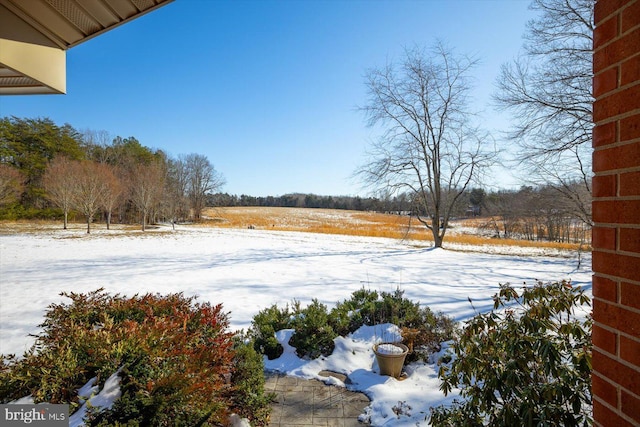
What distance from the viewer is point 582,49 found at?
7.72 meters

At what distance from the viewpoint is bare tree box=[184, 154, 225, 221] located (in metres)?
39.2

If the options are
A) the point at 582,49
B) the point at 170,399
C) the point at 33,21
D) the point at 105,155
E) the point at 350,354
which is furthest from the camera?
the point at 105,155

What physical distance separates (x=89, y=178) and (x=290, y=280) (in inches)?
811

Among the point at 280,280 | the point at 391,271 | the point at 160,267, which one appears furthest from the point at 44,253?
the point at 391,271

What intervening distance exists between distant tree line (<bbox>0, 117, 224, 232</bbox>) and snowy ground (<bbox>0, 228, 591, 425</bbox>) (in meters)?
9.66

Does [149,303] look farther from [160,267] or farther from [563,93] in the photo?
[563,93]

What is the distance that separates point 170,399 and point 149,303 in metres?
1.73

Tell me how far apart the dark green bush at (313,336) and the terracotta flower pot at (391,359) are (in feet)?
2.54

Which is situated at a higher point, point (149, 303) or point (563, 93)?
point (563, 93)

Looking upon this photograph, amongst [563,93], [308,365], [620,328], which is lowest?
[308,365]

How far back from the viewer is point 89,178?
69.2ft

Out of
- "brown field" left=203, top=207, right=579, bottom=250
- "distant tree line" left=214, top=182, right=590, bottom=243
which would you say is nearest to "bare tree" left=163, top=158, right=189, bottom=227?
"brown field" left=203, top=207, right=579, bottom=250

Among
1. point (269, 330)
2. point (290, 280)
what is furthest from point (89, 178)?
point (269, 330)

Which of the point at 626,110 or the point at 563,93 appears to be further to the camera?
the point at 563,93
